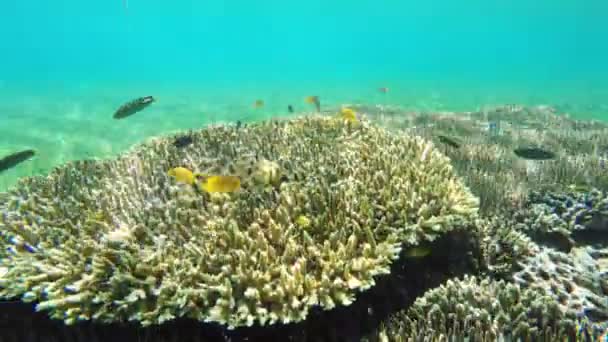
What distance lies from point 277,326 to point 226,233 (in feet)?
3.14

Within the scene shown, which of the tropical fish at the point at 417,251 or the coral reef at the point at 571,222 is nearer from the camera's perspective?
the tropical fish at the point at 417,251

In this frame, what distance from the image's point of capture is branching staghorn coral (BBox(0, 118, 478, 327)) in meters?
2.75

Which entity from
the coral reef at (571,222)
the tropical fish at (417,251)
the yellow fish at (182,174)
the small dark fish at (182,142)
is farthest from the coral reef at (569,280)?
the small dark fish at (182,142)

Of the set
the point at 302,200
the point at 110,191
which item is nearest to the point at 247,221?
the point at 302,200

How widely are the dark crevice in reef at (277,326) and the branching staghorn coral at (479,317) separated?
8.4 inches

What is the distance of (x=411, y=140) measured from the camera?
16.6 feet

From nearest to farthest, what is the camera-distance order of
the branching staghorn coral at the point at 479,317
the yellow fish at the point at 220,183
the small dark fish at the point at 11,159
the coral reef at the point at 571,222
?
the branching staghorn coral at the point at 479,317 < the yellow fish at the point at 220,183 < the coral reef at the point at 571,222 < the small dark fish at the point at 11,159

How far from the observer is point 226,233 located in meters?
3.22

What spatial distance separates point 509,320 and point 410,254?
3.21 ft

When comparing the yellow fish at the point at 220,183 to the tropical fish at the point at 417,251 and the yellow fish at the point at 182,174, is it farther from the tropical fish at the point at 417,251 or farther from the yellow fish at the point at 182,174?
the tropical fish at the point at 417,251

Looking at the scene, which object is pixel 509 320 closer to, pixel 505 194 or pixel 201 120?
pixel 505 194

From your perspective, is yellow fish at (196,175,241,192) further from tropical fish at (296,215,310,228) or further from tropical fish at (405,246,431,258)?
tropical fish at (405,246,431,258)

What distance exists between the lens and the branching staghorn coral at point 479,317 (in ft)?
9.45

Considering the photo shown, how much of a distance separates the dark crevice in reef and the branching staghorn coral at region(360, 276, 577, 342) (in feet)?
0.70
